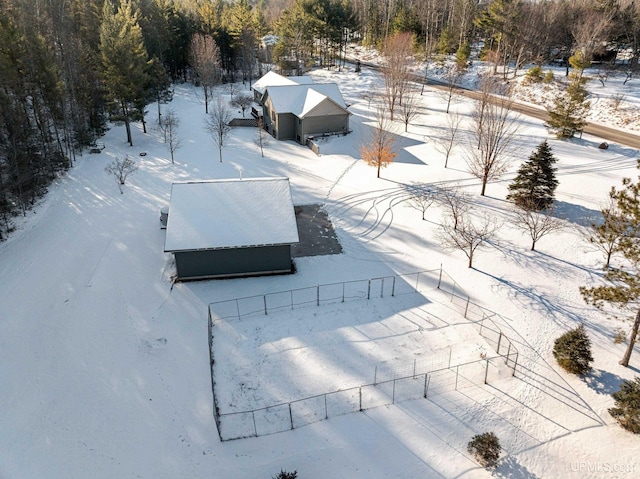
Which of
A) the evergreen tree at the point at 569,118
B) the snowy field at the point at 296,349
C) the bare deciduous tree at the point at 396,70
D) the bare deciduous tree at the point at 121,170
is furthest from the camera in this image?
the bare deciduous tree at the point at 396,70

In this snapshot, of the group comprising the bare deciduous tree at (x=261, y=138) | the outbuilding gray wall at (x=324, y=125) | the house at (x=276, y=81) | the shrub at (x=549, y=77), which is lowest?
the bare deciduous tree at (x=261, y=138)

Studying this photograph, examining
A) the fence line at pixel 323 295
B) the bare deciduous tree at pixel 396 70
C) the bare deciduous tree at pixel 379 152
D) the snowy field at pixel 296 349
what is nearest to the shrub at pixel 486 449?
the snowy field at pixel 296 349

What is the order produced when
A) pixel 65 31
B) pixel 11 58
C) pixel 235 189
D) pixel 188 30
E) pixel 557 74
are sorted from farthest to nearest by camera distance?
1. pixel 188 30
2. pixel 557 74
3. pixel 65 31
4. pixel 11 58
5. pixel 235 189

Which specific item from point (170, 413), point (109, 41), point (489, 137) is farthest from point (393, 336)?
point (109, 41)

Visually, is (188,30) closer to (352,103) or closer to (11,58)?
(352,103)

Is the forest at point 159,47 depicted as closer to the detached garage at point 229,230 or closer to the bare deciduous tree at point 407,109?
the bare deciduous tree at point 407,109
